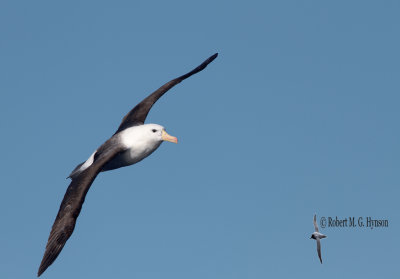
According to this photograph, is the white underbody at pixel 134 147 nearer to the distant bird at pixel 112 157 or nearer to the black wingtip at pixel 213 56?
the distant bird at pixel 112 157

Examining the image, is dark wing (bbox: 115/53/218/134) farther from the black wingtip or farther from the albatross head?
the albatross head

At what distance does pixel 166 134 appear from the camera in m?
16.6

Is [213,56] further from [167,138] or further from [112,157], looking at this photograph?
[112,157]

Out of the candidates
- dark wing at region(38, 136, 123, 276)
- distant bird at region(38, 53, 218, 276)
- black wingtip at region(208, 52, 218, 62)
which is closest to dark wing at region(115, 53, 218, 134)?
distant bird at region(38, 53, 218, 276)

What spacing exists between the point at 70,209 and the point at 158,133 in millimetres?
3140

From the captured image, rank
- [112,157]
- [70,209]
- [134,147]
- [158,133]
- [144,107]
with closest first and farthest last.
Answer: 1. [70,209]
2. [112,157]
3. [134,147]
4. [158,133]
5. [144,107]

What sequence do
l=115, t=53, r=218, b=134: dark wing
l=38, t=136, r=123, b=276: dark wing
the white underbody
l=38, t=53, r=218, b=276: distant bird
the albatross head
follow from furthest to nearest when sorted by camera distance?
1. l=115, t=53, r=218, b=134: dark wing
2. the albatross head
3. the white underbody
4. l=38, t=53, r=218, b=276: distant bird
5. l=38, t=136, r=123, b=276: dark wing

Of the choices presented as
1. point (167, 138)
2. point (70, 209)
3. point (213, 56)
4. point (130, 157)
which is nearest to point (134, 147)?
point (130, 157)

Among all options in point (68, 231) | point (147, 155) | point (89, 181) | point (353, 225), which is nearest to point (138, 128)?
point (147, 155)

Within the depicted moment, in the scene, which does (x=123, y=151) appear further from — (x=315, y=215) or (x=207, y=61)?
(x=315, y=215)

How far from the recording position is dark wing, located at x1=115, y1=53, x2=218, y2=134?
18406mm

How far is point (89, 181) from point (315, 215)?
27.2 feet

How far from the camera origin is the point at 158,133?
16.5 meters

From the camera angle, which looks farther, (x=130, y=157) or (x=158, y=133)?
(x=158, y=133)
